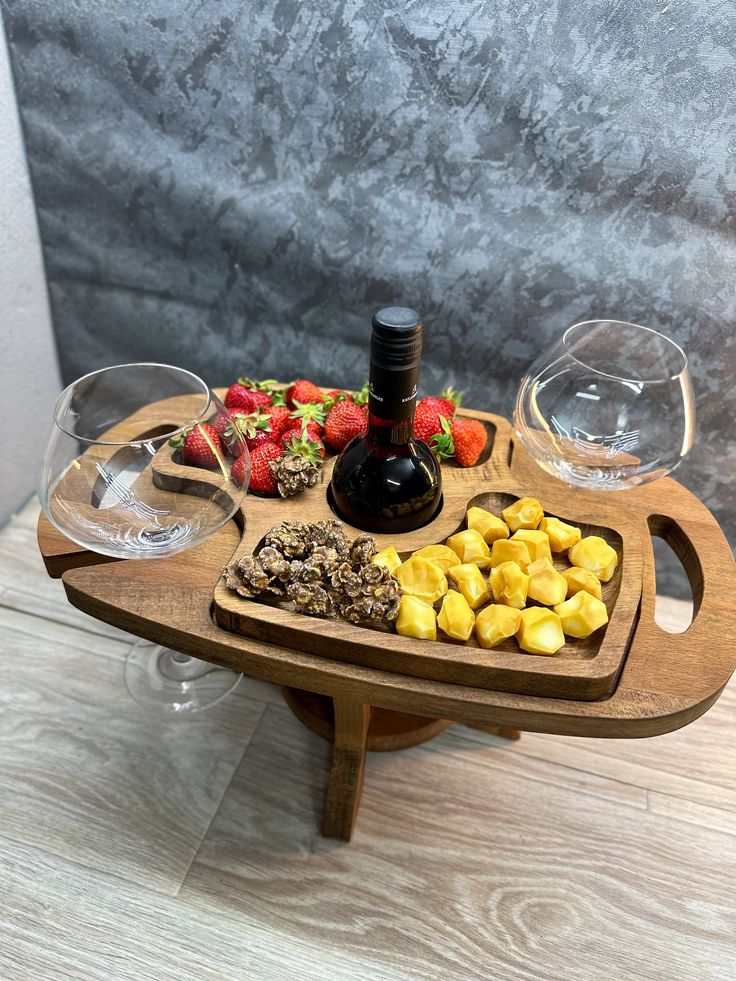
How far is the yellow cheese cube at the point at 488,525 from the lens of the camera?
3.01ft

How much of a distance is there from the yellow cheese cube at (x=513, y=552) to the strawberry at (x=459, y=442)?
175mm

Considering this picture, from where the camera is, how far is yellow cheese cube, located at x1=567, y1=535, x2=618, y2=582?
0.88 meters

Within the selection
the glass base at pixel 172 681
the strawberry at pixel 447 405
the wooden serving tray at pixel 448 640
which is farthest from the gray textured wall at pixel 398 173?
the glass base at pixel 172 681

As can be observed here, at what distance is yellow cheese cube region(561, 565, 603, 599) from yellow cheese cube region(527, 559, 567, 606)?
0.03ft

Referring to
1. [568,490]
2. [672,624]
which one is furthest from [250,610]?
[672,624]

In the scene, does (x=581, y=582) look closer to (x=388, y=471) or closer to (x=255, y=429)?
(x=388, y=471)

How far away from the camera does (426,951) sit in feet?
3.27

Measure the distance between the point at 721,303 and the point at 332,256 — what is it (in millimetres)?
632

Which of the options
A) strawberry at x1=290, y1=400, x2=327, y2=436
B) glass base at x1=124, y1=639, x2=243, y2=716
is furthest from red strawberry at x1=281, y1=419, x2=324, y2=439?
glass base at x1=124, y1=639, x2=243, y2=716

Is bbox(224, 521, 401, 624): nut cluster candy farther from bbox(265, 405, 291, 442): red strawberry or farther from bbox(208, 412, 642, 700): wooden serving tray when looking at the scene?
bbox(265, 405, 291, 442): red strawberry

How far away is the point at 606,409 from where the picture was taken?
95 cm

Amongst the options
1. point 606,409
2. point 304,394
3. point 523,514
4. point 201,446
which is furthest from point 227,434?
point 606,409

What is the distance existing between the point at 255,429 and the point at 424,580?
0.35 meters

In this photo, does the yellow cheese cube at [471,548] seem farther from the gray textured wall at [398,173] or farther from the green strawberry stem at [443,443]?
the gray textured wall at [398,173]
